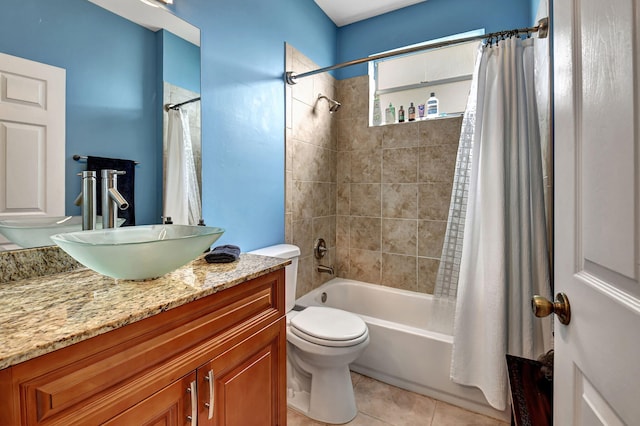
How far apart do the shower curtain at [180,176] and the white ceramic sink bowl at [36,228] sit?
1.07 ft

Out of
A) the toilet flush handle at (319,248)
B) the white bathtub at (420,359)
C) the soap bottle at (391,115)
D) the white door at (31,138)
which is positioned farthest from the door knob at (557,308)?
the soap bottle at (391,115)

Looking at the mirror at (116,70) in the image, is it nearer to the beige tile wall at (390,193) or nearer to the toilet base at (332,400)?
the toilet base at (332,400)

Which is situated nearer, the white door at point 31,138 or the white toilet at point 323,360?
the white door at point 31,138

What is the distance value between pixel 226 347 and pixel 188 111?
1.07m

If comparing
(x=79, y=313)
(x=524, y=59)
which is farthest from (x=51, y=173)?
(x=524, y=59)

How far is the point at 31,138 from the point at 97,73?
318mm

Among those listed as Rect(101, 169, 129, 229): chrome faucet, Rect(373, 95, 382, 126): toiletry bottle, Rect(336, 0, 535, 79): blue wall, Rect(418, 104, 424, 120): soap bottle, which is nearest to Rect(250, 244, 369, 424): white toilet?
Rect(101, 169, 129, 229): chrome faucet

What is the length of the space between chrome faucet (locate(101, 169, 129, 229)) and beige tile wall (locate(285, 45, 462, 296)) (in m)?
1.16

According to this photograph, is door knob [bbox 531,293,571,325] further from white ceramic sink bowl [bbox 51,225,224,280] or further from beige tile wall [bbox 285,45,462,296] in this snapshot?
beige tile wall [bbox 285,45,462,296]

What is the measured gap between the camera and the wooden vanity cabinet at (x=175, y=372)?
1.77 ft

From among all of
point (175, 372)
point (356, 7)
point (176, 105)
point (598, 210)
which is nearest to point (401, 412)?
point (175, 372)

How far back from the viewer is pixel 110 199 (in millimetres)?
1092

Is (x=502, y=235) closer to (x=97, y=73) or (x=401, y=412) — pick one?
(x=401, y=412)

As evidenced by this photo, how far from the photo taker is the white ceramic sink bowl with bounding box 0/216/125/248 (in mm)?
906
